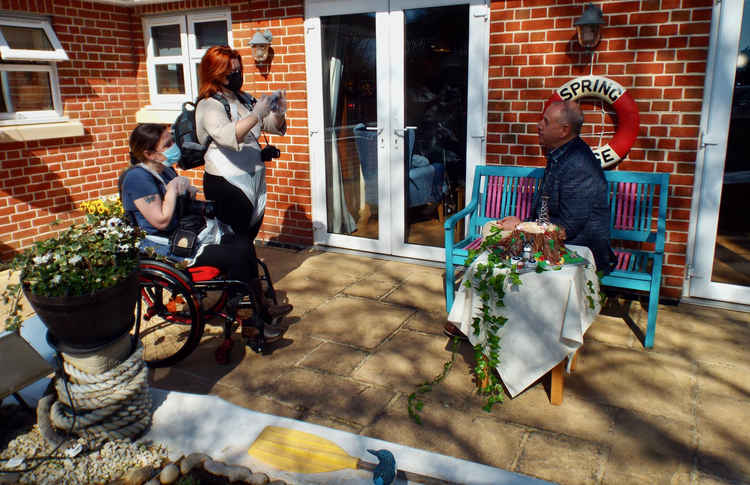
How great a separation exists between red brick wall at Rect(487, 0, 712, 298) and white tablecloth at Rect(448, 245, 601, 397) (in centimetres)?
153

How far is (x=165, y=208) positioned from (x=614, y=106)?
3.07 meters

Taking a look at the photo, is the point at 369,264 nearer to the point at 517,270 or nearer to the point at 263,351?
the point at 263,351

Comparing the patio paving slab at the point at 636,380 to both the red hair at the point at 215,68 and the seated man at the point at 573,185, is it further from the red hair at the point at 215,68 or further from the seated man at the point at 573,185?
the red hair at the point at 215,68

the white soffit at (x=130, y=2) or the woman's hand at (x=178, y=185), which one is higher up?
the white soffit at (x=130, y=2)

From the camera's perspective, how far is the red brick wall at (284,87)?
546cm

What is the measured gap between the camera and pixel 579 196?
10.9 feet

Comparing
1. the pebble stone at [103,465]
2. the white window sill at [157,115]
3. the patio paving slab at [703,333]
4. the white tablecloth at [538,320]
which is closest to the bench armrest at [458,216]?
the white tablecloth at [538,320]

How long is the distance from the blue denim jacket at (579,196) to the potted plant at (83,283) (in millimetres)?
2309

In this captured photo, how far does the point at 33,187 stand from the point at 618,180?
528cm

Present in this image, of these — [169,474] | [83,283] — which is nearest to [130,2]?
[83,283]

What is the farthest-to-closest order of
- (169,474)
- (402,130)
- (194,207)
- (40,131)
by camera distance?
1. (40,131)
2. (402,130)
3. (194,207)
4. (169,474)

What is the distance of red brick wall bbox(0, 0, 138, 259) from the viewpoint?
18.2 feet

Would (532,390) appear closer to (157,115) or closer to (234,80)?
(234,80)

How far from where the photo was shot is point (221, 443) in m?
2.56
